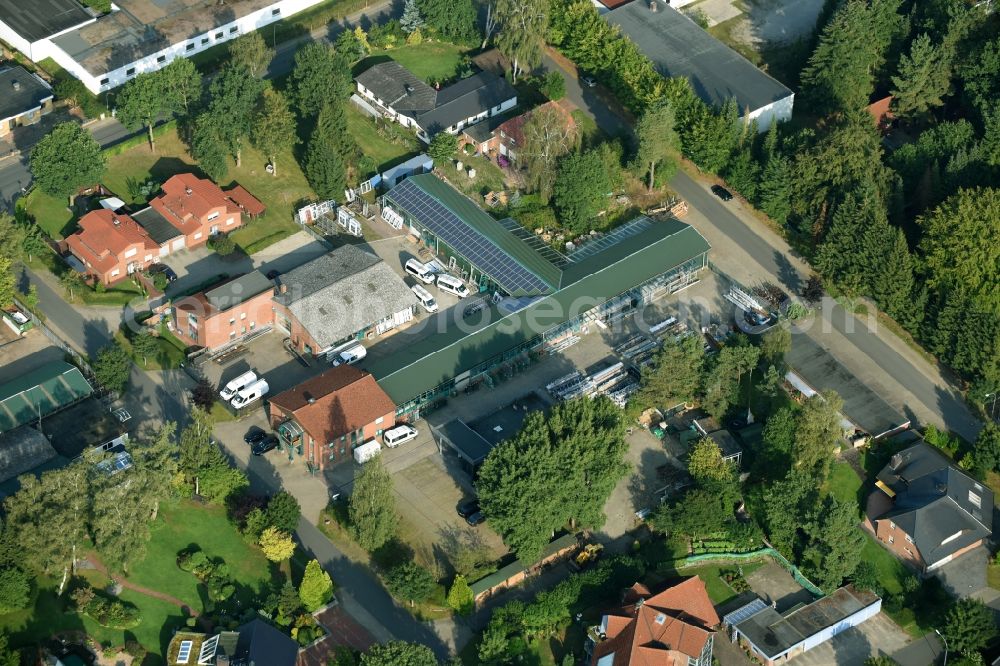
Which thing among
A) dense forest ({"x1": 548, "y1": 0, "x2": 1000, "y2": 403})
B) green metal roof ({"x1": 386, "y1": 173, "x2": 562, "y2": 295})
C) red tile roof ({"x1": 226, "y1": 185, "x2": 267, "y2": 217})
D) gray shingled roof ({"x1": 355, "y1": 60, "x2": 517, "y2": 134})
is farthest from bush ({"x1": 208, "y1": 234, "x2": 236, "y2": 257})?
dense forest ({"x1": 548, "y1": 0, "x2": 1000, "y2": 403})

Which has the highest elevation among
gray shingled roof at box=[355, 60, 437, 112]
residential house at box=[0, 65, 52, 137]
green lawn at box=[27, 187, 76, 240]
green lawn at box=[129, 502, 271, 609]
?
residential house at box=[0, 65, 52, 137]

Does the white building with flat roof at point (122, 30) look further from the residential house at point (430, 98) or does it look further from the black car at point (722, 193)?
the black car at point (722, 193)

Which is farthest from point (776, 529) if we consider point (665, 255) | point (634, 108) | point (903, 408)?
point (634, 108)

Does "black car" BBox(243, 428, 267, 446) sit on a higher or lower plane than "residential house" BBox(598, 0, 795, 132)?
lower

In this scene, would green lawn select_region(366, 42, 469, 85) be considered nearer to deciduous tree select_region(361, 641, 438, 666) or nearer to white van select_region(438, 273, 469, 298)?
white van select_region(438, 273, 469, 298)

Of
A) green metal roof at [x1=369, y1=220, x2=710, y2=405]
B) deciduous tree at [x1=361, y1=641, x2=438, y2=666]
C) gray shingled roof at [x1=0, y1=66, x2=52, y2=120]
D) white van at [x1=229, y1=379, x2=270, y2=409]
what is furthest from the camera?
gray shingled roof at [x1=0, y1=66, x2=52, y2=120]

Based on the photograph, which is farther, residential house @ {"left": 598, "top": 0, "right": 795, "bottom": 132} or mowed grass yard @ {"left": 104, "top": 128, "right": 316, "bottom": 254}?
residential house @ {"left": 598, "top": 0, "right": 795, "bottom": 132}

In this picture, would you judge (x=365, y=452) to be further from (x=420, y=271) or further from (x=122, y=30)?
(x=122, y=30)
